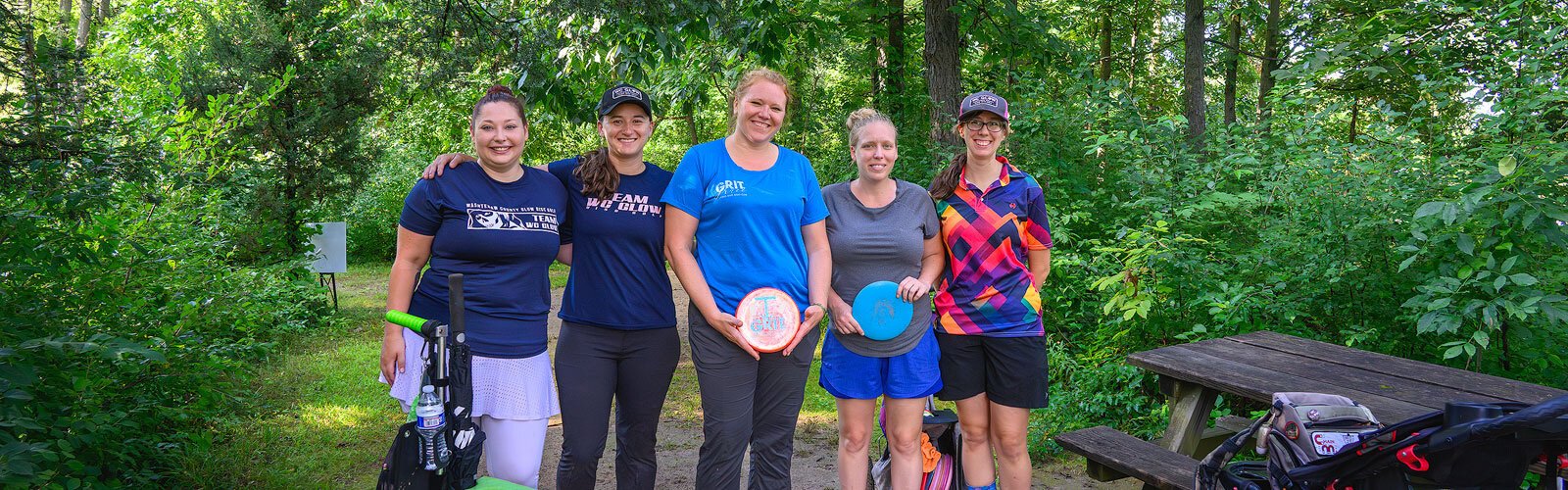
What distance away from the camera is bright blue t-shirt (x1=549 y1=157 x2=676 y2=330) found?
10.4ft

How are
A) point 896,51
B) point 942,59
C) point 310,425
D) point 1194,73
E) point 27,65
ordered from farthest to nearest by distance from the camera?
point 896,51
point 1194,73
point 942,59
point 310,425
point 27,65

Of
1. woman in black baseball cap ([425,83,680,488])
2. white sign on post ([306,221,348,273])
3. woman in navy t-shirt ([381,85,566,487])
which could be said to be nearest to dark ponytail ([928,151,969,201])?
woman in black baseball cap ([425,83,680,488])

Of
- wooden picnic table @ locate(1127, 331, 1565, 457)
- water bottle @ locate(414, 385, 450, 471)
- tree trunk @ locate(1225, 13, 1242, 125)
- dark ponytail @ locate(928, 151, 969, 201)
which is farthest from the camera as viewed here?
tree trunk @ locate(1225, 13, 1242, 125)

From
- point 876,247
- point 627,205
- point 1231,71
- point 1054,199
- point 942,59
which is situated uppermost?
point 1231,71

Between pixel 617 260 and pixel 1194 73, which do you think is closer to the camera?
pixel 617 260

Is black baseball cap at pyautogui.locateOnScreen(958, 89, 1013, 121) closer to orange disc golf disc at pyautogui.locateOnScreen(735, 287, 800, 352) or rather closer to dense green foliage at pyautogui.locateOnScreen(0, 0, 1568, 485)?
orange disc golf disc at pyautogui.locateOnScreen(735, 287, 800, 352)

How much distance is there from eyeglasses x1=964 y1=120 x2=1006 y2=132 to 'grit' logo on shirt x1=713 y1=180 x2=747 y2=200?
1017mm

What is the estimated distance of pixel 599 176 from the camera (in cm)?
321

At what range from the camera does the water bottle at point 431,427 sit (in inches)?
91.7

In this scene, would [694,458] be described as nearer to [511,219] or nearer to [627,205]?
[627,205]

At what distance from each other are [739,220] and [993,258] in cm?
104

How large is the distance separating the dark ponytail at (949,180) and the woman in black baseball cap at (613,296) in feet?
3.67

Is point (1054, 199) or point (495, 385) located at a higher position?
point (1054, 199)

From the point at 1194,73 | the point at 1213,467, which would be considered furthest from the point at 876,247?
the point at 1194,73
